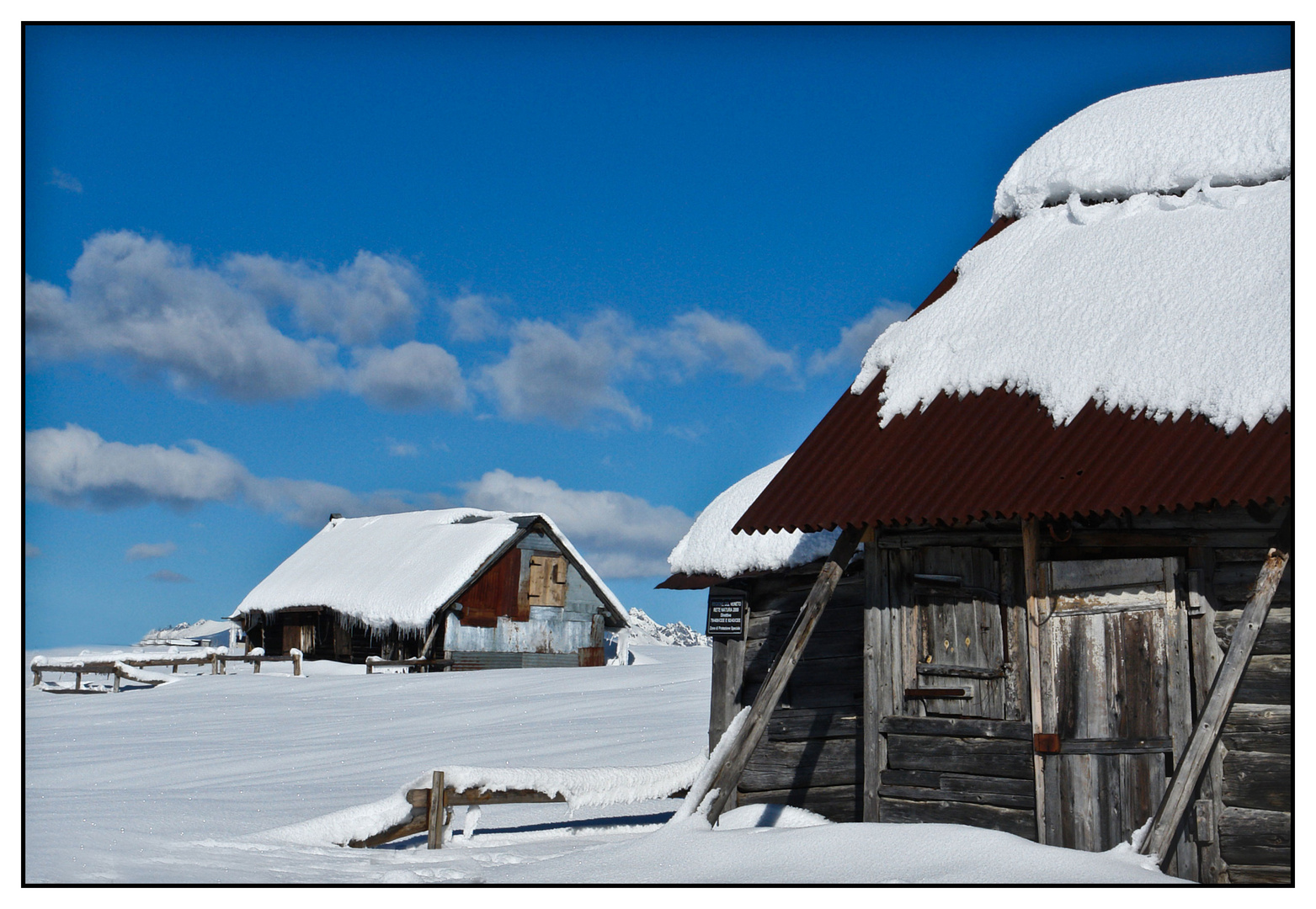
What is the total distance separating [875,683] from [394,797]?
4156mm

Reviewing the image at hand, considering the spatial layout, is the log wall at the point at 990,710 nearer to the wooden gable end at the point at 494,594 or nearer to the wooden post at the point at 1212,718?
the wooden post at the point at 1212,718

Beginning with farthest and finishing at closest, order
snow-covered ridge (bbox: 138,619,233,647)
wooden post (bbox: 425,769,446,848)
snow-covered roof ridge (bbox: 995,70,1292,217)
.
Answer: snow-covered ridge (bbox: 138,619,233,647), snow-covered roof ridge (bbox: 995,70,1292,217), wooden post (bbox: 425,769,446,848)

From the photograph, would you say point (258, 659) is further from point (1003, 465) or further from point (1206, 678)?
point (1206, 678)

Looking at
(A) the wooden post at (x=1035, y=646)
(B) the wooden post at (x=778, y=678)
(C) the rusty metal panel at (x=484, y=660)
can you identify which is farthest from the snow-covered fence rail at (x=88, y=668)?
(A) the wooden post at (x=1035, y=646)

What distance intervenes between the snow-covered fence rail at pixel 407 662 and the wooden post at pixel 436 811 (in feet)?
73.0

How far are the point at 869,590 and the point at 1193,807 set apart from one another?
280 cm

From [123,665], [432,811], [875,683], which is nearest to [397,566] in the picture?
[123,665]

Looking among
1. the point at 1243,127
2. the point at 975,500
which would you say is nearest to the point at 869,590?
the point at 975,500

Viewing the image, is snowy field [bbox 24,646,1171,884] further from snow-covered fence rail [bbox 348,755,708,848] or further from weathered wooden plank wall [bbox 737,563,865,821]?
weathered wooden plank wall [bbox 737,563,865,821]

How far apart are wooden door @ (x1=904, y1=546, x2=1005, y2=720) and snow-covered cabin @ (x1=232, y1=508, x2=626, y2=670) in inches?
943

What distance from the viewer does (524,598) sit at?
34719mm

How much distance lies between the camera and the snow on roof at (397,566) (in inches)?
1261

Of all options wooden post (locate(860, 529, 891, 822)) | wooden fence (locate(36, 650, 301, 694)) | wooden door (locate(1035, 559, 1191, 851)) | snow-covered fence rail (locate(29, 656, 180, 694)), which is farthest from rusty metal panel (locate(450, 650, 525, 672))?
wooden door (locate(1035, 559, 1191, 851))

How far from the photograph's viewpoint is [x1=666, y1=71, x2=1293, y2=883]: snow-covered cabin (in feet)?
24.8
